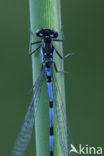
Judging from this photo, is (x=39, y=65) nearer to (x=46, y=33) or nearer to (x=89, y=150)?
(x=46, y=33)

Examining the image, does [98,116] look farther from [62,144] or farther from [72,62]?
[62,144]

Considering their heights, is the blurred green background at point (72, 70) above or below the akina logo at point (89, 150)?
above

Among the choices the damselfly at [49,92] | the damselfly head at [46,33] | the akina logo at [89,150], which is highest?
the damselfly head at [46,33]

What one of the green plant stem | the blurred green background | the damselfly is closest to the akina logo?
the blurred green background

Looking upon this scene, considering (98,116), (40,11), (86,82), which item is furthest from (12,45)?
(40,11)

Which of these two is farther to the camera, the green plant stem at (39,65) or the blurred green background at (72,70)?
the blurred green background at (72,70)

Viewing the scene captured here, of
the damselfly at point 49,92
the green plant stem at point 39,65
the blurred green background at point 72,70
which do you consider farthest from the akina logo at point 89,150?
the green plant stem at point 39,65

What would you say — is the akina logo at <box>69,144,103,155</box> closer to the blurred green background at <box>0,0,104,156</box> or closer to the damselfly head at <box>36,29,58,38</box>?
the blurred green background at <box>0,0,104,156</box>

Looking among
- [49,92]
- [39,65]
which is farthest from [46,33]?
[49,92]

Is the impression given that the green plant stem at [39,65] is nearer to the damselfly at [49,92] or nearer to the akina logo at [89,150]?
the damselfly at [49,92]
